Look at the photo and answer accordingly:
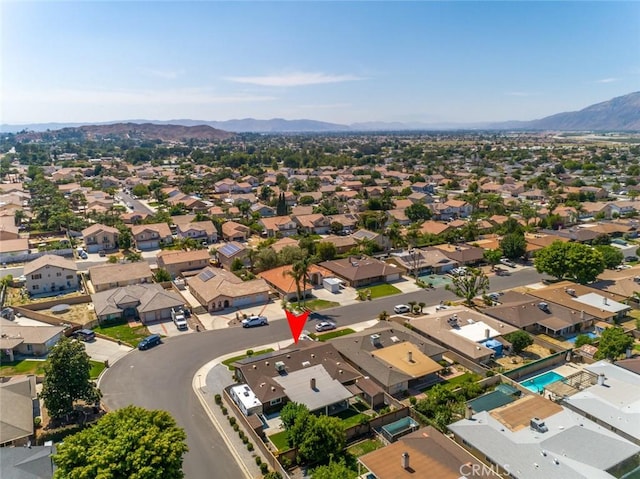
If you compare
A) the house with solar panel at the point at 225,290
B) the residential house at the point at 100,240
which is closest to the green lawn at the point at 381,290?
the house with solar panel at the point at 225,290

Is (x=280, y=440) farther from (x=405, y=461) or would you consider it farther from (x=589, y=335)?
(x=589, y=335)

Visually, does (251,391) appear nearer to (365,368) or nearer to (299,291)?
(365,368)

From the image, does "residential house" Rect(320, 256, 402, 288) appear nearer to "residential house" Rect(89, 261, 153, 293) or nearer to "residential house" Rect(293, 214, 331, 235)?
"residential house" Rect(293, 214, 331, 235)

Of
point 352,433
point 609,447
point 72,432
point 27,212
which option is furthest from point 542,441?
point 27,212

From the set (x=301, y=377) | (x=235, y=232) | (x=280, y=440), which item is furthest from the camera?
(x=235, y=232)

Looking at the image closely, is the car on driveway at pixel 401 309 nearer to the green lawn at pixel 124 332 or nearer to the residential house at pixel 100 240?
the green lawn at pixel 124 332

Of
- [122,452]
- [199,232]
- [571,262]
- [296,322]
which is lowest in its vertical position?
[296,322]

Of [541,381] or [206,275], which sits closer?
[541,381]

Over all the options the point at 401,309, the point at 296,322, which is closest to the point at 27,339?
the point at 296,322
